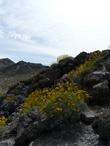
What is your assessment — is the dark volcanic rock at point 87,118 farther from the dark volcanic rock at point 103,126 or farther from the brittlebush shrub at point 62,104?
the dark volcanic rock at point 103,126

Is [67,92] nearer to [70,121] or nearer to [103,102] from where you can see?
[70,121]

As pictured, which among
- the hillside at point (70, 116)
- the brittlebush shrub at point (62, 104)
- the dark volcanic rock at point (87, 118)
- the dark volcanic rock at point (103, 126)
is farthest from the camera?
the dark volcanic rock at point (87, 118)

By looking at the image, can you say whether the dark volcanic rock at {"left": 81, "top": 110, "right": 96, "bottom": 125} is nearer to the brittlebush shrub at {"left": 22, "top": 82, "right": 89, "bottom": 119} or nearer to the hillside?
the hillside

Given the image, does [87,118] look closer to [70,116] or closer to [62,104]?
[70,116]

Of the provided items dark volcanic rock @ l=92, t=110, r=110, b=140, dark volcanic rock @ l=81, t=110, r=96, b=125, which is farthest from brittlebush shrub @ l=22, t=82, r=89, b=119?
dark volcanic rock @ l=92, t=110, r=110, b=140

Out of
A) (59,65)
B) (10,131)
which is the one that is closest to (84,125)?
(10,131)

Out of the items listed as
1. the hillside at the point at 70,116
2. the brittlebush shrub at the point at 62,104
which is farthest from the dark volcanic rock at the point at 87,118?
the brittlebush shrub at the point at 62,104

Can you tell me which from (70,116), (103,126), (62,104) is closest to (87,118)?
(70,116)

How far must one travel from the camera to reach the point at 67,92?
1242 centimetres

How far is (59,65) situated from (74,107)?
7441 millimetres

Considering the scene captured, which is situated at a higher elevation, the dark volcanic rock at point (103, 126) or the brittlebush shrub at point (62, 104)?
the brittlebush shrub at point (62, 104)

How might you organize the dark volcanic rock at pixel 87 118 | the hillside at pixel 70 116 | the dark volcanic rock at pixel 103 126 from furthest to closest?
the dark volcanic rock at pixel 87 118 < the hillside at pixel 70 116 < the dark volcanic rock at pixel 103 126

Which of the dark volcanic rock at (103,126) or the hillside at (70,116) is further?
the hillside at (70,116)

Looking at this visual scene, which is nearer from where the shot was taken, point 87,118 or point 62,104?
point 62,104
